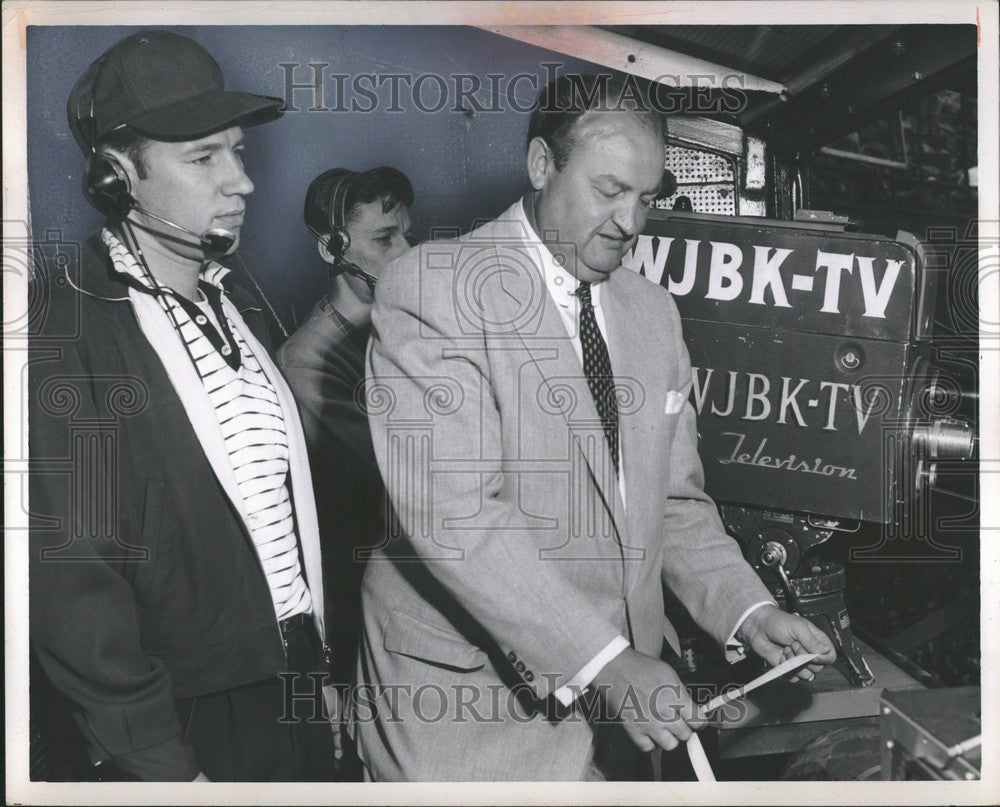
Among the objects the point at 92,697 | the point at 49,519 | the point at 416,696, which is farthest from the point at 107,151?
the point at 416,696

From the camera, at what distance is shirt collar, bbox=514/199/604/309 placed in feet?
7.48

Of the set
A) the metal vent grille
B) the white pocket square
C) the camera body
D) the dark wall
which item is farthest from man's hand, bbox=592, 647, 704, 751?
the metal vent grille

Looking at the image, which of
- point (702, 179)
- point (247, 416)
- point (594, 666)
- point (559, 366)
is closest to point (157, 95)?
point (247, 416)

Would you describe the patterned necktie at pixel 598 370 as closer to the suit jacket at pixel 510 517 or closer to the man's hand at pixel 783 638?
the suit jacket at pixel 510 517

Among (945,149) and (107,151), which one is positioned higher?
(945,149)

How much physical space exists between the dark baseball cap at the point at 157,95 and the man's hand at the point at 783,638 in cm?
174

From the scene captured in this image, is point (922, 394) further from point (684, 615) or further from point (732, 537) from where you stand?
point (684, 615)

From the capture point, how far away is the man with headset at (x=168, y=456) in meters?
2.30

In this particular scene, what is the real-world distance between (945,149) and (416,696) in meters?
4.07

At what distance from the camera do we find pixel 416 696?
2.32 meters

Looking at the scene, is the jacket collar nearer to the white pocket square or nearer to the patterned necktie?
the patterned necktie

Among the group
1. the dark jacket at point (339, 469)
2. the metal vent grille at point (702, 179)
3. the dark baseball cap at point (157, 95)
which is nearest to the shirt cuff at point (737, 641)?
the dark jacket at point (339, 469)

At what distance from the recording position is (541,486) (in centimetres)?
226

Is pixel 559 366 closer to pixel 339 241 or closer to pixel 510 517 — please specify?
pixel 510 517
